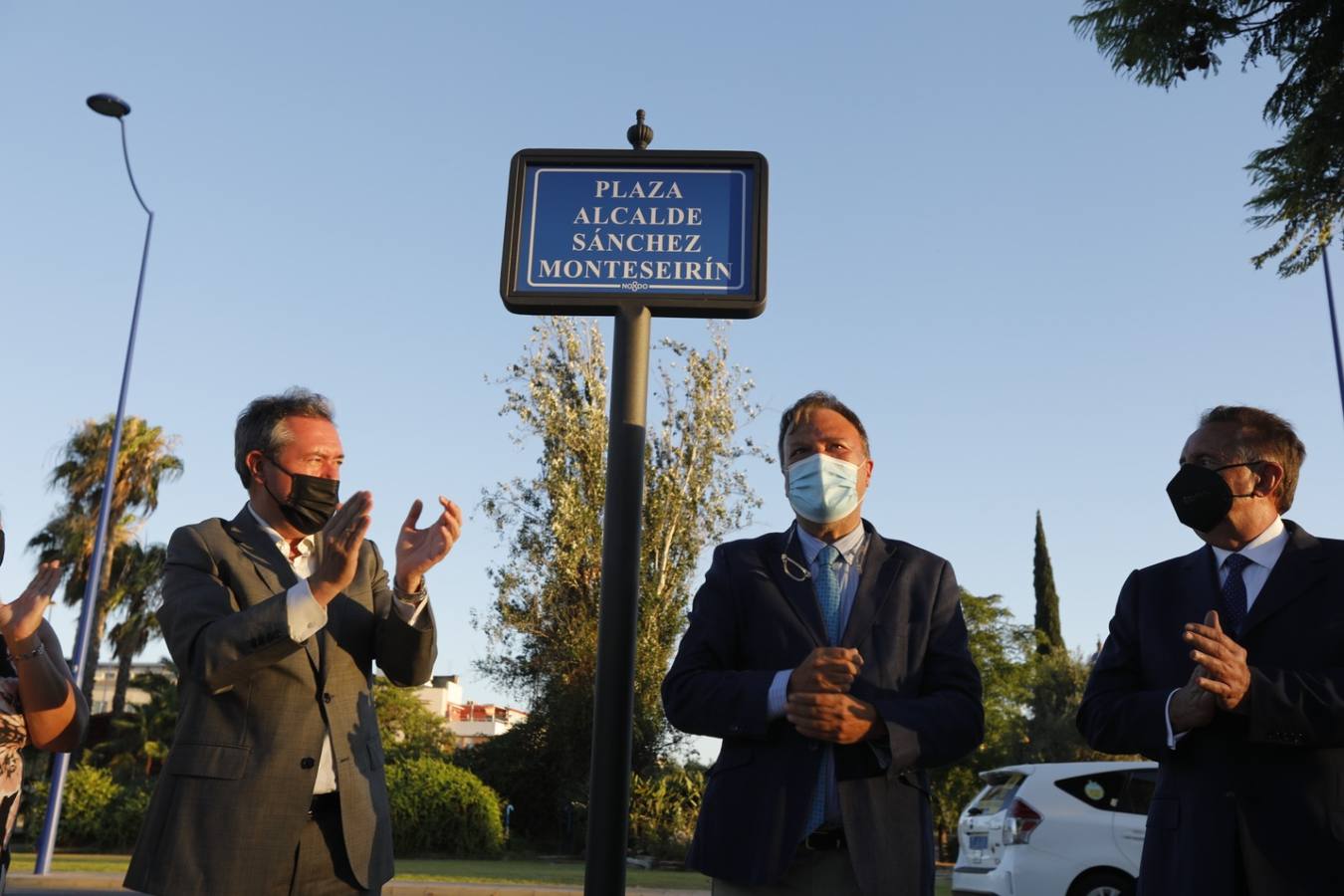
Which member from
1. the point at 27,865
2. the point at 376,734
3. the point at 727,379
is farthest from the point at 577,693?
the point at 376,734

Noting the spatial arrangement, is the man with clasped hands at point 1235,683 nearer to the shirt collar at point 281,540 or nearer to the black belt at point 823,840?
the black belt at point 823,840

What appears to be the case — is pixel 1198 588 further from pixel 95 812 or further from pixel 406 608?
pixel 95 812

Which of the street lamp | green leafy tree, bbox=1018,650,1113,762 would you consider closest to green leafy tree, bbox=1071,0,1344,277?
the street lamp

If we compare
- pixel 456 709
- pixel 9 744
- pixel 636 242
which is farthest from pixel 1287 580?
→ pixel 456 709

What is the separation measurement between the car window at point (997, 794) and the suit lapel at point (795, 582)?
282 inches

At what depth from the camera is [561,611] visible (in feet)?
83.1

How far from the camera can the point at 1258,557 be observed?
10.9 feet

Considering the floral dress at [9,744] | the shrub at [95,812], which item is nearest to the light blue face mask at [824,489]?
the floral dress at [9,744]

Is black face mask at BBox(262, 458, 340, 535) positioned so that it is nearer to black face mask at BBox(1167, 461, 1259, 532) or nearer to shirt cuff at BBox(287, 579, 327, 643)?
shirt cuff at BBox(287, 579, 327, 643)

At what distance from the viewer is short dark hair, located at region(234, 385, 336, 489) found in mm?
3271

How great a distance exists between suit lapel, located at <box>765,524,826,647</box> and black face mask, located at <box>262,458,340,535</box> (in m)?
1.27

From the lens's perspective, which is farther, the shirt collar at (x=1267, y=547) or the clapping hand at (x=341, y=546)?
the shirt collar at (x=1267, y=547)

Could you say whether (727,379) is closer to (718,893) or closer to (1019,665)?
(718,893)

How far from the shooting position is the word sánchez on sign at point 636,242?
13.3ft
